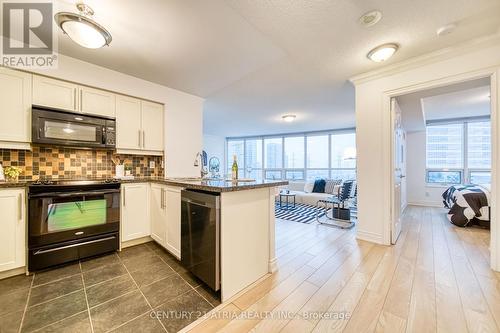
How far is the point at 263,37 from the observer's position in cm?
201

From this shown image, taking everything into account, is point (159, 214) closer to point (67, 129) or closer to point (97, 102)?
point (67, 129)

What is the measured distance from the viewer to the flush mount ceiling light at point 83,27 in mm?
1456

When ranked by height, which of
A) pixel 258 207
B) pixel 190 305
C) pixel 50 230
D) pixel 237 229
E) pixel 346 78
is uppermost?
pixel 346 78

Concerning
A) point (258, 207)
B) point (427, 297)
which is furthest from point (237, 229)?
point (427, 297)

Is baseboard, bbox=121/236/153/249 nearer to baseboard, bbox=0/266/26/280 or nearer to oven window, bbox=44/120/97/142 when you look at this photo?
baseboard, bbox=0/266/26/280

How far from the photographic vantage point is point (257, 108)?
4.52 meters

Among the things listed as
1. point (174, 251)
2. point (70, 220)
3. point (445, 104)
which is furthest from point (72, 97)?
point (445, 104)

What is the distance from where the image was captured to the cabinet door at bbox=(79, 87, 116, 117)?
8.23 ft

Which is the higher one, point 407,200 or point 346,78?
point 346,78

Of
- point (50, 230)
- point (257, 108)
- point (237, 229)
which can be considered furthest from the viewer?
point (257, 108)

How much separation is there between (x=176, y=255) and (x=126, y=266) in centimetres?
54

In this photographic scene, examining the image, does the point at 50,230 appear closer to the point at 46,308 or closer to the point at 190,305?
the point at 46,308

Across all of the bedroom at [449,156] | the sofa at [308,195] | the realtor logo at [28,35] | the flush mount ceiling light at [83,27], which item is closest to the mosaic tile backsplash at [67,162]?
the realtor logo at [28,35]

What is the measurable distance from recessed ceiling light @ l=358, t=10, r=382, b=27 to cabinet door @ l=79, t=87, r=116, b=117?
121 inches
